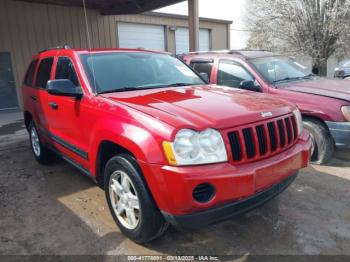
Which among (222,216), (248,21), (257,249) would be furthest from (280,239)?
(248,21)

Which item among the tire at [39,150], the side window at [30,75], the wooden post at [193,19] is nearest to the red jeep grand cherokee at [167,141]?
the tire at [39,150]

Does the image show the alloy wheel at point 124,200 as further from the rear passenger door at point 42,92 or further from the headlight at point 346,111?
the headlight at point 346,111

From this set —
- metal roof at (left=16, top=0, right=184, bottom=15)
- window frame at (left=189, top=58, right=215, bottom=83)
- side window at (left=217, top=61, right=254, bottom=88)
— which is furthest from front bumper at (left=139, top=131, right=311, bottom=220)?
metal roof at (left=16, top=0, right=184, bottom=15)

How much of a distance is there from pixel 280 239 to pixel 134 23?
1234cm

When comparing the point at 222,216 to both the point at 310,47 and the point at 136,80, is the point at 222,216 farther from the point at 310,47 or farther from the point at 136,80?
the point at 310,47

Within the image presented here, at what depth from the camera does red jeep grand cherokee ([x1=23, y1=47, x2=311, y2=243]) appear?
232cm

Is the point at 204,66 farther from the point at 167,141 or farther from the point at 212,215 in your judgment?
the point at 212,215

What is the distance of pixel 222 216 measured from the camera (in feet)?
7.83

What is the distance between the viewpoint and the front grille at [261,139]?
2.46 meters

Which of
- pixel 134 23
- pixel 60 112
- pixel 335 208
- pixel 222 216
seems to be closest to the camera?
pixel 222 216

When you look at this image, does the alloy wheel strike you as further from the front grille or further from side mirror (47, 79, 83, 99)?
side mirror (47, 79, 83, 99)

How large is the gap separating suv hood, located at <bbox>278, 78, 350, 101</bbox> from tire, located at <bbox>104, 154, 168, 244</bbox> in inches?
128

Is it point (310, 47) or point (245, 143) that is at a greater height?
Result: point (310, 47)

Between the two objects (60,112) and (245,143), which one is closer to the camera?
(245,143)
